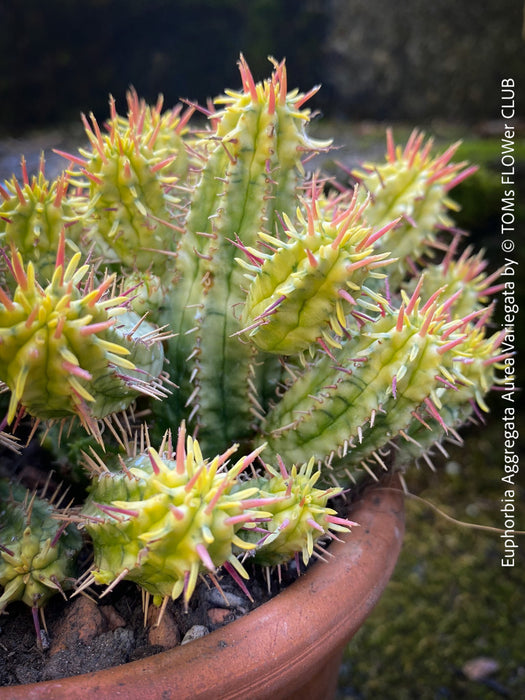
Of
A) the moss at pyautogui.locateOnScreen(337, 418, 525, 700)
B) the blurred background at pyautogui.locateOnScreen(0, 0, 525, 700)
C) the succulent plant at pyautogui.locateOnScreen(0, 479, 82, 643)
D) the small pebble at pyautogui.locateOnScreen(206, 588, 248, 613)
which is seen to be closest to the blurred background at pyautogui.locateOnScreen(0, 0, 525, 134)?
the blurred background at pyautogui.locateOnScreen(0, 0, 525, 700)

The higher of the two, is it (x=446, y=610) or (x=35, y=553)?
(x=35, y=553)

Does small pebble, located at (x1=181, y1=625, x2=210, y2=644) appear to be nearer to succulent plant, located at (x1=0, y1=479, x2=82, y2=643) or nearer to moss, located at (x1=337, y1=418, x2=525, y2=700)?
succulent plant, located at (x1=0, y1=479, x2=82, y2=643)

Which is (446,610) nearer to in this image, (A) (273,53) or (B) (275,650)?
(B) (275,650)

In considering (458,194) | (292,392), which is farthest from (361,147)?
(292,392)

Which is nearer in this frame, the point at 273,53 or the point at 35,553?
the point at 35,553

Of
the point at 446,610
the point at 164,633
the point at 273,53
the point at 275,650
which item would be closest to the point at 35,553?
the point at 164,633
